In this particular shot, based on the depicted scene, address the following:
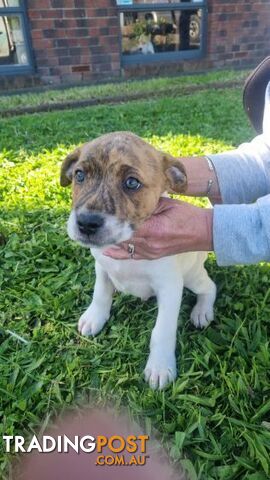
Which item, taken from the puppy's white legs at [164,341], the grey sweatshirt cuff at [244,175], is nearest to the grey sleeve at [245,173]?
the grey sweatshirt cuff at [244,175]

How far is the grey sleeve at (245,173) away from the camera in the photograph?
2.93 meters

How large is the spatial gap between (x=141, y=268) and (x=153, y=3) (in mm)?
7482

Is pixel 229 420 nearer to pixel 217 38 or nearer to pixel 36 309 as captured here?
pixel 36 309

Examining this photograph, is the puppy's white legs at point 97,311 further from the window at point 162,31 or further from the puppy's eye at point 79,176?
the window at point 162,31

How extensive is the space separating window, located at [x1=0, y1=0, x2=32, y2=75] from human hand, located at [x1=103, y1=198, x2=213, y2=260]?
6232mm

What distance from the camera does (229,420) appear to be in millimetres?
2094

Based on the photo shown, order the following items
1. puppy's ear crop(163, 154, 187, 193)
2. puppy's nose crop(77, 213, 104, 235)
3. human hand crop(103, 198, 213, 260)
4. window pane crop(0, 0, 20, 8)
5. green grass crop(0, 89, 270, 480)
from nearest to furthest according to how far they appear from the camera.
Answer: puppy's nose crop(77, 213, 104, 235) → green grass crop(0, 89, 270, 480) → human hand crop(103, 198, 213, 260) → puppy's ear crop(163, 154, 187, 193) → window pane crop(0, 0, 20, 8)

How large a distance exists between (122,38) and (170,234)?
22.6 feet

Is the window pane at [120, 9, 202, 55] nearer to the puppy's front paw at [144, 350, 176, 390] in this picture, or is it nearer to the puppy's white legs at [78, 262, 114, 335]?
the puppy's white legs at [78, 262, 114, 335]

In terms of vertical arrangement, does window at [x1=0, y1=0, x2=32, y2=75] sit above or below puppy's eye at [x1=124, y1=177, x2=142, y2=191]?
above

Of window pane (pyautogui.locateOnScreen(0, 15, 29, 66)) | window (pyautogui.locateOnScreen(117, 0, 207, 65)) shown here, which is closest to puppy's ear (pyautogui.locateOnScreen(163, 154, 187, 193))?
window pane (pyautogui.locateOnScreen(0, 15, 29, 66))

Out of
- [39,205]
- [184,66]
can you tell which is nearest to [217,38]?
[184,66]

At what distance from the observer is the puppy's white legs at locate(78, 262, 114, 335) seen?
8.63ft

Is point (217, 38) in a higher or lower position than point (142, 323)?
higher
